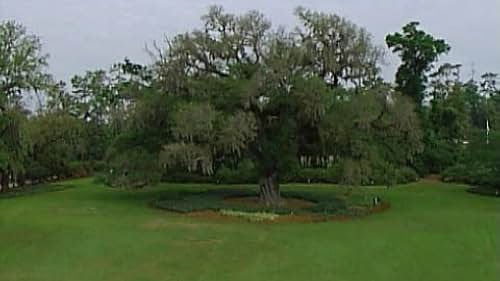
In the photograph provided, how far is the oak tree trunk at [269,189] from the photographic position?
19453mm

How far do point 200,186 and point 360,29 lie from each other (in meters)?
11.4

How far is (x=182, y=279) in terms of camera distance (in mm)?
9836

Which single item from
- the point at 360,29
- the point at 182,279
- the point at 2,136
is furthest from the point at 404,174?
the point at 182,279

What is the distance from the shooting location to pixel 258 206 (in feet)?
61.2

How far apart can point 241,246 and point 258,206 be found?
5987 millimetres

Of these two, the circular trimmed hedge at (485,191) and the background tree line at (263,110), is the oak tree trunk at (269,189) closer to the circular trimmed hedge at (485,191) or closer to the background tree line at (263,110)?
the background tree line at (263,110)

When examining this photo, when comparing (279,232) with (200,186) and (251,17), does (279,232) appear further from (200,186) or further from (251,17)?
(200,186)

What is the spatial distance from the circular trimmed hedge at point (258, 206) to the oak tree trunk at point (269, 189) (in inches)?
27.6

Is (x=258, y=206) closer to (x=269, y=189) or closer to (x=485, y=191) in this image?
(x=269, y=189)

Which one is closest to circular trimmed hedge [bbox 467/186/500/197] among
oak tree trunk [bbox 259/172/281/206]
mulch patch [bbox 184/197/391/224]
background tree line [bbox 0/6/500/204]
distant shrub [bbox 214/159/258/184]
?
background tree line [bbox 0/6/500/204]

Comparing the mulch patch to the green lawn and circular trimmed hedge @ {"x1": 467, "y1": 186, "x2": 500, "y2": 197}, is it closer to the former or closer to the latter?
the green lawn

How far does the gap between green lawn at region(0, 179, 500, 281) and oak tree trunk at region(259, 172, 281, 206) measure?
3.38m

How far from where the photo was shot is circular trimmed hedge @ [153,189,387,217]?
17641mm

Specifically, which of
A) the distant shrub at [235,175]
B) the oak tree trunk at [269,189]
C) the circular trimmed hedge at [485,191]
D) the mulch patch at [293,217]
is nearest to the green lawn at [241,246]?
the mulch patch at [293,217]
